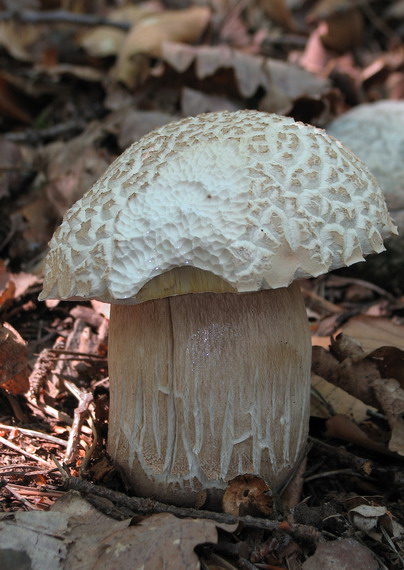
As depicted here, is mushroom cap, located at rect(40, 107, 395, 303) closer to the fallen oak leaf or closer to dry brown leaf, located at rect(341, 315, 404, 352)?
the fallen oak leaf

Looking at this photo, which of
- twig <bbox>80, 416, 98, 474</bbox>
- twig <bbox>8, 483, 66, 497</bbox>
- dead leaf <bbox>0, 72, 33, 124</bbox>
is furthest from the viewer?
dead leaf <bbox>0, 72, 33, 124</bbox>

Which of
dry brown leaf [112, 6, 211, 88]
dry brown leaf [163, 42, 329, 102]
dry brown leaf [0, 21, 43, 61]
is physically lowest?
dry brown leaf [163, 42, 329, 102]

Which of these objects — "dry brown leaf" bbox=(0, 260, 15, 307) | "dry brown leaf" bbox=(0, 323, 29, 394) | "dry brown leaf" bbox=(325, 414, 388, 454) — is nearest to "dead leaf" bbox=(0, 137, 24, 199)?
"dry brown leaf" bbox=(0, 260, 15, 307)

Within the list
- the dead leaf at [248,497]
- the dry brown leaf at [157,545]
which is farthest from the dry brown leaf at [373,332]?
the dry brown leaf at [157,545]

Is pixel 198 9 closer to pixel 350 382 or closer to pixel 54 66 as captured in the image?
pixel 54 66

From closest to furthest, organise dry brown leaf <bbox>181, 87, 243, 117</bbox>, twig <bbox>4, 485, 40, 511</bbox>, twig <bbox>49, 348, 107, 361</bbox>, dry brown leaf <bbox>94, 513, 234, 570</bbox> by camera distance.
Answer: dry brown leaf <bbox>94, 513, 234, 570</bbox>
twig <bbox>4, 485, 40, 511</bbox>
twig <bbox>49, 348, 107, 361</bbox>
dry brown leaf <bbox>181, 87, 243, 117</bbox>

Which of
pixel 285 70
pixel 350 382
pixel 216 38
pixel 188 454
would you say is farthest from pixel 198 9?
pixel 188 454

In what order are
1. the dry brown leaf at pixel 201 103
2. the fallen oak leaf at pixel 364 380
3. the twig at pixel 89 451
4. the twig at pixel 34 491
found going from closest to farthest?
the twig at pixel 34 491 → the twig at pixel 89 451 → the fallen oak leaf at pixel 364 380 → the dry brown leaf at pixel 201 103

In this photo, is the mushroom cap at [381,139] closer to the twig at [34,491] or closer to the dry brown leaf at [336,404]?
the dry brown leaf at [336,404]
